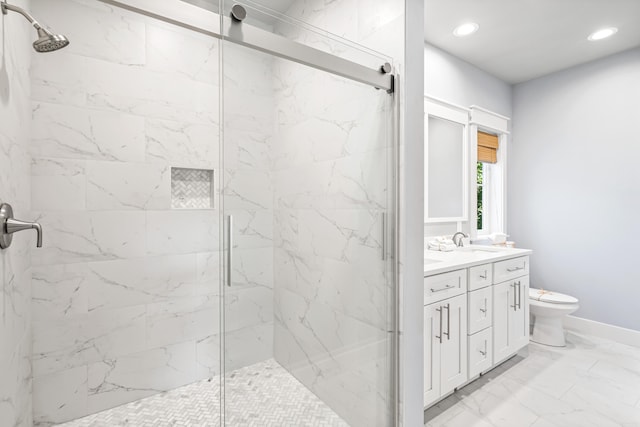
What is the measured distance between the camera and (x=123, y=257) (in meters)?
1.88

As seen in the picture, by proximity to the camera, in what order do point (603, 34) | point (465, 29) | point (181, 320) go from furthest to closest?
1. point (603, 34)
2. point (465, 29)
3. point (181, 320)

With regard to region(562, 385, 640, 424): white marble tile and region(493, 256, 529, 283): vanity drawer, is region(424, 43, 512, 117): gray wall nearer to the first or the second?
region(493, 256, 529, 283): vanity drawer

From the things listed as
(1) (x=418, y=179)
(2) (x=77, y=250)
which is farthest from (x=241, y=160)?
(2) (x=77, y=250)

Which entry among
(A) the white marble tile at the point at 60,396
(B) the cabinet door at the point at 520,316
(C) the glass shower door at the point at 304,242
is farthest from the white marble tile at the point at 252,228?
(B) the cabinet door at the point at 520,316

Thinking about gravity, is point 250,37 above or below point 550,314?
above

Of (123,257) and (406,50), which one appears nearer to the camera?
(406,50)

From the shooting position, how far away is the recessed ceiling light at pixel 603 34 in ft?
8.28

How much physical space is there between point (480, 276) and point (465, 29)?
193cm

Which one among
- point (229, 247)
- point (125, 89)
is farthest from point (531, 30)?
point (125, 89)

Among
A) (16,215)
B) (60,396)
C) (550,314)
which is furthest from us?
(550,314)

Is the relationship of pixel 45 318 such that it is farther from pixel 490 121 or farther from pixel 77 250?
pixel 490 121

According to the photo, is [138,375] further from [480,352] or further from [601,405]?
[601,405]

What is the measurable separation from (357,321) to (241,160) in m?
0.92

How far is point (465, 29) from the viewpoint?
2.48 metres
